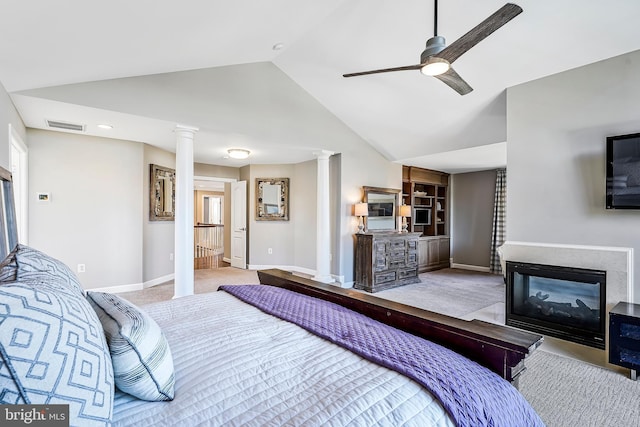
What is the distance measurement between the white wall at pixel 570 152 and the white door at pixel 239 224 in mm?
5062

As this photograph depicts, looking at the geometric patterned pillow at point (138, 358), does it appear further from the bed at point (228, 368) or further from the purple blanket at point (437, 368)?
the purple blanket at point (437, 368)

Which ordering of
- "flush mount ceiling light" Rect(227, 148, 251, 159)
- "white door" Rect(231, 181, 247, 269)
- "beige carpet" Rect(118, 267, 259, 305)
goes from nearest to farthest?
"beige carpet" Rect(118, 267, 259, 305) → "flush mount ceiling light" Rect(227, 148, 251, 159) → "white door" Rect(231, 181, 247, 269)

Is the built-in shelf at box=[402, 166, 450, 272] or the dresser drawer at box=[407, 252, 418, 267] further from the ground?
the built-in shelf at box=[402, 166, 450, 272]

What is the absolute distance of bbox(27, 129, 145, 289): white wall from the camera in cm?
405

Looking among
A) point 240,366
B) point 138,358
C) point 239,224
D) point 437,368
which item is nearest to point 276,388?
point 240,366

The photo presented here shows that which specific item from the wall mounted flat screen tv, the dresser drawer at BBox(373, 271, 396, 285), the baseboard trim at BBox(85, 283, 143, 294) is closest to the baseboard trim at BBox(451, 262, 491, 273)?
the dresser drawer at BBox(373, 271, 396, 285)

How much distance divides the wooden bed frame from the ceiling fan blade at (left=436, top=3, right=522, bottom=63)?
1798mm

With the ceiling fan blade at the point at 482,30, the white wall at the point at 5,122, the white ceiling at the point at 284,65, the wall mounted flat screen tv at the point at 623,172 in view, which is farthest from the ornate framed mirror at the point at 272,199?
the wall mounted flat screen tv at the point at 623,172

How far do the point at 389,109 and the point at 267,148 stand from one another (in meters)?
2.00

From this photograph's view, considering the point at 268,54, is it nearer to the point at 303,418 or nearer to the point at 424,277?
the point at 303,418

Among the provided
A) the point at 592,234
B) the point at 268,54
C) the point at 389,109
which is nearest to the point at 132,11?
the point at 268,54

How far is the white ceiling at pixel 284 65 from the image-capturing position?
2.22 m

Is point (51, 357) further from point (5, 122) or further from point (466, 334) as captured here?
point (5, 122)

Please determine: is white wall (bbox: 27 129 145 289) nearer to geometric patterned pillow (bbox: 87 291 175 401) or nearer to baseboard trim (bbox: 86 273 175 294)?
baseboard trim (bbox: 86 273 175 294)
